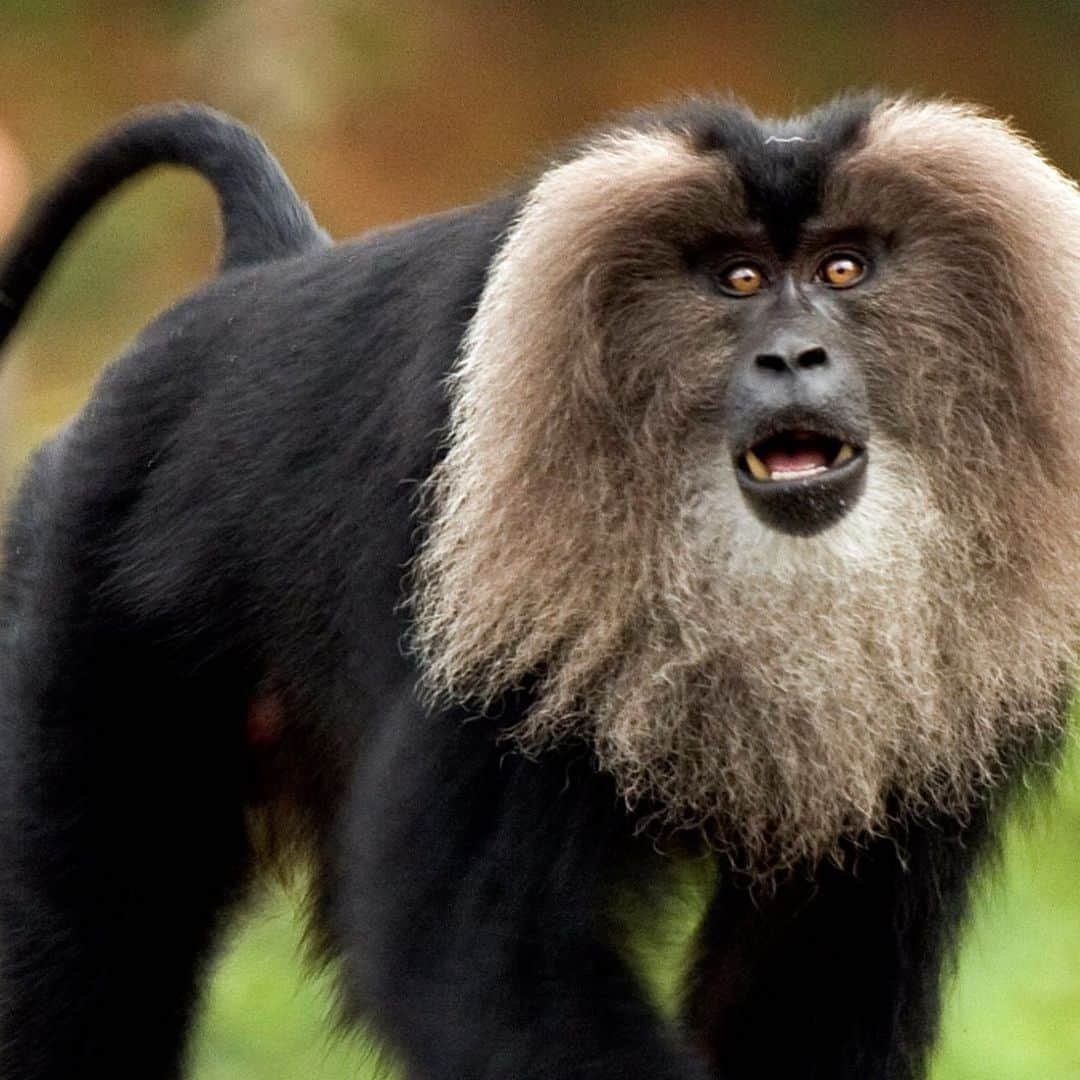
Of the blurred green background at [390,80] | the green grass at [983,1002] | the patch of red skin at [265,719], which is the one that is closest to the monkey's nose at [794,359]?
the patch of red skin at [265,719]

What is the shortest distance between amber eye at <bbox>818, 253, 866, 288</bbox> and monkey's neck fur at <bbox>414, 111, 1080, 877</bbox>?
0.20 meters

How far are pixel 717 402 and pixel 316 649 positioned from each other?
0.86m

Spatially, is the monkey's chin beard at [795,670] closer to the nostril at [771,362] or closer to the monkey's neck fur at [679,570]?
the monkey's neck fur at [679,570]

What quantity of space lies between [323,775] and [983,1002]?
3.55 metres

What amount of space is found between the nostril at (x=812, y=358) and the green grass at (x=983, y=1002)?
2.85 meters

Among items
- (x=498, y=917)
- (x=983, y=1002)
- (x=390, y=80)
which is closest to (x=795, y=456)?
(x=498, y=917)

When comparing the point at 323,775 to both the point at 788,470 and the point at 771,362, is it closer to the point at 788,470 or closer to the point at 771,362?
the point at 788,470

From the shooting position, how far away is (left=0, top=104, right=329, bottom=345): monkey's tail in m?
5.14

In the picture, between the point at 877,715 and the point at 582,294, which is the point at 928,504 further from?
the point at 582,294

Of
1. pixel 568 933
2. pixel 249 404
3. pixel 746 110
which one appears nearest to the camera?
pixel 568 933

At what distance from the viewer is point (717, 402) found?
3.80 meters

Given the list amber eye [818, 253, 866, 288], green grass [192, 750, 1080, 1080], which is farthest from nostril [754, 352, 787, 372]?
green grass [192, 750, 1080, 1080]

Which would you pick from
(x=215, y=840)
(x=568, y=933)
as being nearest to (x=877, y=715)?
(x=568, y=933)

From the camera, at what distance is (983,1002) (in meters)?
7.59
